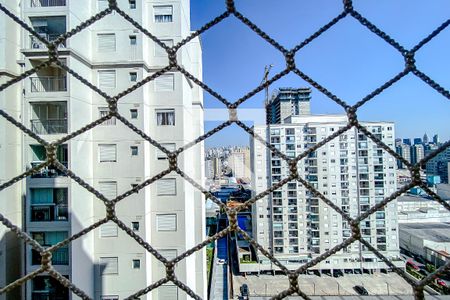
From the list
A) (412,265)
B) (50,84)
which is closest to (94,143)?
(50,84)

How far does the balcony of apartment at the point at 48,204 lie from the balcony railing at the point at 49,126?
16.2 inches

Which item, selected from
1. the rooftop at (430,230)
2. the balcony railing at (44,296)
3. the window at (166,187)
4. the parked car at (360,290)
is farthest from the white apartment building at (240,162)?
the rooftop at (430,230)

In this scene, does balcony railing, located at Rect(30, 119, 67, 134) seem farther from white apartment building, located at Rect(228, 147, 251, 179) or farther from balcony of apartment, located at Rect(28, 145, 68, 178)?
white apartment building, located at Rect(228, 147, 251, 179)

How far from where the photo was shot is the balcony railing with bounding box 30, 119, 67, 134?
71.2 inches

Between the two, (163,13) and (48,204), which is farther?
(163,13)

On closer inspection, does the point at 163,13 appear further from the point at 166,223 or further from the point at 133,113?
the point at 166,223

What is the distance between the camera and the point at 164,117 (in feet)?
6.81

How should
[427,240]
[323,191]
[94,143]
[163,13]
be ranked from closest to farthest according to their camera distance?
[94,143] → [163,13] → [323,191] → [427,240]

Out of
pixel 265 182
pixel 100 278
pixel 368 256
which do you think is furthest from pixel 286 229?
pixel 100 278

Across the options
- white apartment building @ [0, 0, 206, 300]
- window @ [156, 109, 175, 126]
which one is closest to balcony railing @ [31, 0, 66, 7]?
white apartment building @ [0, 0, 206, 300]

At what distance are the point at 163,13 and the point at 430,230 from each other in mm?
9240

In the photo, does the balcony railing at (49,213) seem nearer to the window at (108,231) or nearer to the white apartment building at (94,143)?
the white apartment building at (94,143)

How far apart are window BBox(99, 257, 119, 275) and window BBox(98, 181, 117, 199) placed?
48 centimetres

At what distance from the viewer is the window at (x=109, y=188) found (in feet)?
6.34
